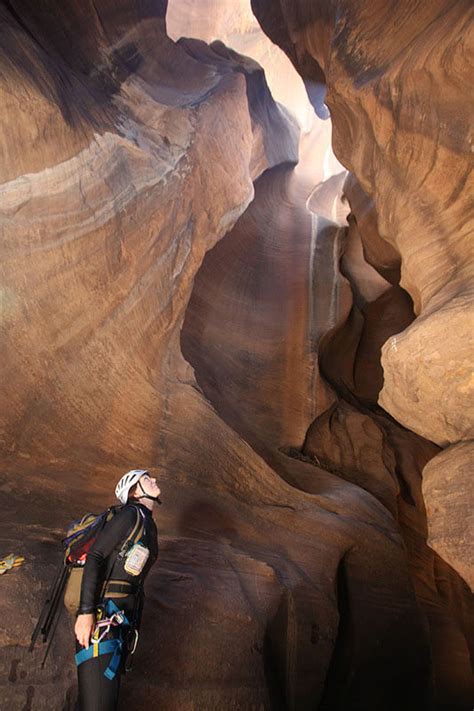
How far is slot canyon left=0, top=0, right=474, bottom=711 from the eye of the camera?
382 centimetres

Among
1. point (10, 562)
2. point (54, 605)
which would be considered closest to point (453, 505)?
point (54, 605)

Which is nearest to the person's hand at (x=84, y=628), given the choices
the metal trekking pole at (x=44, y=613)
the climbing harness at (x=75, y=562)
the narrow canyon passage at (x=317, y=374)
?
the climbing harness at (x=75, y=562)

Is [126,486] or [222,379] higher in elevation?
[126,486]

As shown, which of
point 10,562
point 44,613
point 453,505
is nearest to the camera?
point 44,613

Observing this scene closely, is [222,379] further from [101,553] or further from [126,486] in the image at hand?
[101,553]

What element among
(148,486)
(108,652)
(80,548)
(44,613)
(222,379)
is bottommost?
(44,613)

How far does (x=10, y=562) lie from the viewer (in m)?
3.63

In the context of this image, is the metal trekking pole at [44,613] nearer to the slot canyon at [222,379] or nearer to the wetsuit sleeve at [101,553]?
the slot canyon at [222,379]

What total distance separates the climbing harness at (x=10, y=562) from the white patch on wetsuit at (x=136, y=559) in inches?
55.0

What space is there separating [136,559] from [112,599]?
241 millimetres

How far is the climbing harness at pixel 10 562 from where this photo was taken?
3562mm

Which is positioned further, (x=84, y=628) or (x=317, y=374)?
(x=317, y=374)

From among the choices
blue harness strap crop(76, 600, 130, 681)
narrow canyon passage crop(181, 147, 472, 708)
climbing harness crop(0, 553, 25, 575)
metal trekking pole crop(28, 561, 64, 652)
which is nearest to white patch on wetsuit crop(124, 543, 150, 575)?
blue harness strap crop(76, 600, 130, 681)

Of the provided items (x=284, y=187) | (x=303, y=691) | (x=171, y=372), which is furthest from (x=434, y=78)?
(x=284, y=187)
